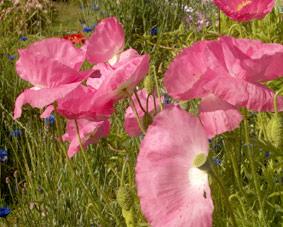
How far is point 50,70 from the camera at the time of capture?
0.92 m

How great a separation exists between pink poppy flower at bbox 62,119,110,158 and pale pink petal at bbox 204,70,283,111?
35 centimetres

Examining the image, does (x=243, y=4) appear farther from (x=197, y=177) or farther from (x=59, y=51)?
(x=197, y=177)

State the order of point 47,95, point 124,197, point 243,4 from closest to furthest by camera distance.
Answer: point 47,95 < point 124,197 < point 243,4

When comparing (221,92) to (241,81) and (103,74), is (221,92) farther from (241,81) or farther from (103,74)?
(103,74)

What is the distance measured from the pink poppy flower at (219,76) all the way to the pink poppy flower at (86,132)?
1.06ft

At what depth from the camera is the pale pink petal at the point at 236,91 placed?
79 centimetres

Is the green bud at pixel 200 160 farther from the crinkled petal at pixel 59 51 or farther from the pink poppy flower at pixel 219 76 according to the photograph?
the crinkled petal at pixel 59 51

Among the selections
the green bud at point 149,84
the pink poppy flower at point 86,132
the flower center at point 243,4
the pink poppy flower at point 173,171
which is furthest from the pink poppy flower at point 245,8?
the pink poppy flower at point 173,171

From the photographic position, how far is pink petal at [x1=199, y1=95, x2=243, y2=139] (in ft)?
2.77

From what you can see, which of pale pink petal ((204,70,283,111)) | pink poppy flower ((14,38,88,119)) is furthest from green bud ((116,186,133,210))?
pale pink petal ((204,70,283,111))

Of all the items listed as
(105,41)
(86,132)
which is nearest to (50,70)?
(105,41)

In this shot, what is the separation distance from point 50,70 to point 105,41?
11 centimetres

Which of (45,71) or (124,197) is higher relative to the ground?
(45,71)

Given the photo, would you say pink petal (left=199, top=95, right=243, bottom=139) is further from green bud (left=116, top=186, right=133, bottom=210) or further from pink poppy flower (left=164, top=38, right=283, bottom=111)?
green bud (left=116, top=186, right=133, bottom=210)
